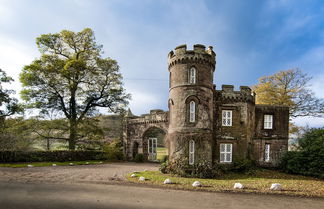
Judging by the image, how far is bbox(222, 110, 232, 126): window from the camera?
17.2 meters

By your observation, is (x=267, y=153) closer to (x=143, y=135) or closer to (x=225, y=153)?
(x=225, y=153)

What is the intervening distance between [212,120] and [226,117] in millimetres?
1881

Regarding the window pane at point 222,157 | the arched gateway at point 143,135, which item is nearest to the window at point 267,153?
the window pane at point 222,157

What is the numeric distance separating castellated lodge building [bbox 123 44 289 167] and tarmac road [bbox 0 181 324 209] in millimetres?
5604

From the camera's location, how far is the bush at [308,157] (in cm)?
1541

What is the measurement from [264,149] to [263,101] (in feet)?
42.4

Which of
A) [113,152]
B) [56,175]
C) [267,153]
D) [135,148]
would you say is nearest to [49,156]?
[113,152]

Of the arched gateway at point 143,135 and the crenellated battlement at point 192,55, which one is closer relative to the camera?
the crenellated battlement at point 192,55

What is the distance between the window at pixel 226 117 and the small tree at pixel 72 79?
51.6 feet

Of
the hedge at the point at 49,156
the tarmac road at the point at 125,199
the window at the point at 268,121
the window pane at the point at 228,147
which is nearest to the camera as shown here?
the tarmac road at the point at 125,199

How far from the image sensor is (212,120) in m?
16.3

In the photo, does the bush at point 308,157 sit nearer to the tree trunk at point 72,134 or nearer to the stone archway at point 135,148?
the stone archway at point 135,148

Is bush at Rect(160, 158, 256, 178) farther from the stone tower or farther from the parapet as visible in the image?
the parapet

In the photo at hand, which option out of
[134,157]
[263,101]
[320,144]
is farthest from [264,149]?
[134,157]
